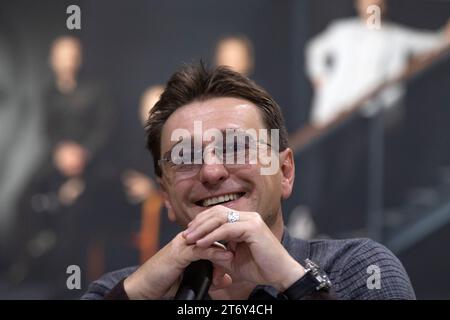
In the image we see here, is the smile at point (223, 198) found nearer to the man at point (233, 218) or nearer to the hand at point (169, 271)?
the man at point (233, 218)

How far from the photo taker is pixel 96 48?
401 cm

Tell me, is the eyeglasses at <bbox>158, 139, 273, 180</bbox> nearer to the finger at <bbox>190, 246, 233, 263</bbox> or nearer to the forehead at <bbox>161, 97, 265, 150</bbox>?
the forehead at <bbox>161, 97, 265, 150</bbox>

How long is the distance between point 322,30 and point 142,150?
1.30 meters

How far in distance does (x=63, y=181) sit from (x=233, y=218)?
268 centimetres

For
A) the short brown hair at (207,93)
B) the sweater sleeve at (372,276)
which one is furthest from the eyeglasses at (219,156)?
the sweater sleeve at (372,276)

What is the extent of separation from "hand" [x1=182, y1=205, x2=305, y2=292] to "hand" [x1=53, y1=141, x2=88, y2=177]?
8.51 feet

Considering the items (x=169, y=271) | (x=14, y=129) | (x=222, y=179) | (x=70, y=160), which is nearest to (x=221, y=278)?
(x=169, y=271)

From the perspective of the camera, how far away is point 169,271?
4.86 ft

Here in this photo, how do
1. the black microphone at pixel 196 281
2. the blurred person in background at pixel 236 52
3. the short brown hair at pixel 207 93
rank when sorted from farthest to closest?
the blurred person in background at pixel 236 52 → the short brown hair at pixel 207 93 → the black microphone at pixel 196 281

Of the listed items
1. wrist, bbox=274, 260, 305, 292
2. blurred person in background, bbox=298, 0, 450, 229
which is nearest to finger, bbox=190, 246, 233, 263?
wrist, bbox=274, 260, 305, 292

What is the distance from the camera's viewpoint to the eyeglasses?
63.4 inches

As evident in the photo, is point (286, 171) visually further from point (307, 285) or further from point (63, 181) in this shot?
point (63, 181)

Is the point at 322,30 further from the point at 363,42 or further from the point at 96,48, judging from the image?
the point at 96,48

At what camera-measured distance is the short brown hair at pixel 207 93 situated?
1.74m
